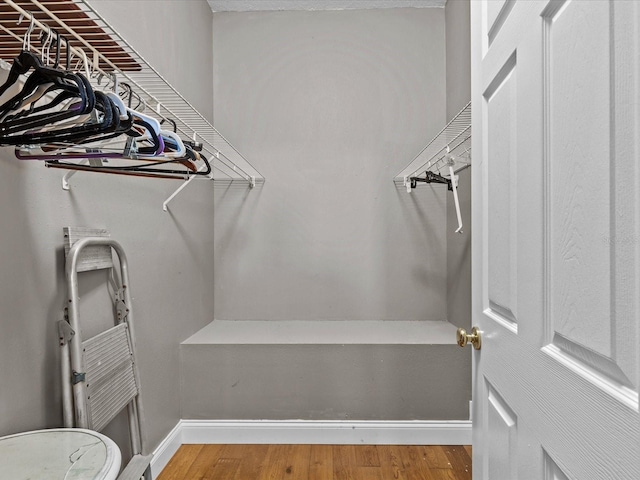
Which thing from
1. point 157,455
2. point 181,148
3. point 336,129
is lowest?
point 157,455

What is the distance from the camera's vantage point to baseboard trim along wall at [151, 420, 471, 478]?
2143 mm

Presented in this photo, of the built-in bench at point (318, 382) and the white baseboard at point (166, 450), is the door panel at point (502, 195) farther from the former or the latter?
the white baseboard at point (166, 450)

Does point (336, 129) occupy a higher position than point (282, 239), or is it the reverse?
point (336, 129)

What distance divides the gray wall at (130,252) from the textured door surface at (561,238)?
1.19 meters

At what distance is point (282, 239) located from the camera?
2703 millimetres

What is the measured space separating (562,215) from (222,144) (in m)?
2.01

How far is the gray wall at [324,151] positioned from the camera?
2684mm

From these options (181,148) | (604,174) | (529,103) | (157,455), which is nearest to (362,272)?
(157,455)

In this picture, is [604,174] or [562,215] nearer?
[604,174]

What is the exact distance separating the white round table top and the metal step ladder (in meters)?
0.16

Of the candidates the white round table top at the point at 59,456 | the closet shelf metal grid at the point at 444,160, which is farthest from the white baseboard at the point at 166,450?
the closet shelf metal grid at the point at 444,160

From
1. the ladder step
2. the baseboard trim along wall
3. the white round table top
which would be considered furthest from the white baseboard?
the white round table top

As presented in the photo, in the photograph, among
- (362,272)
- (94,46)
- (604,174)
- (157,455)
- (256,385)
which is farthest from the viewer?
(362,272)

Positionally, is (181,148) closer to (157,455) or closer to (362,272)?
(157,455)
